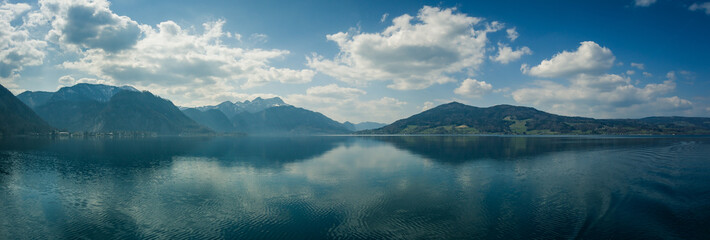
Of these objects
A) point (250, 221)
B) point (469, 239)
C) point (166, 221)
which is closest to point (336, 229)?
point (250, 221)

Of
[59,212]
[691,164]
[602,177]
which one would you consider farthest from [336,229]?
[691,164]

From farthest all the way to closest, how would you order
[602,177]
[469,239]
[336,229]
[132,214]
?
[602,177]
[132,214]
[336,229]
[469,239]

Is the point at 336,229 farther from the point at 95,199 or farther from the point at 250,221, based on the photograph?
the point at 95,199

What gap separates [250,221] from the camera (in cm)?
3050

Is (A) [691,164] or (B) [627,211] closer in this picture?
(B) [627,211]

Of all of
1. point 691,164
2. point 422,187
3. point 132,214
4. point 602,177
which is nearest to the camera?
point 132,214

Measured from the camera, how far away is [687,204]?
125 ft

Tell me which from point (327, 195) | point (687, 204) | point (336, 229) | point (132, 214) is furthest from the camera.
Result: point (327, 195)

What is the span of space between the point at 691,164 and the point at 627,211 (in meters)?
69.0

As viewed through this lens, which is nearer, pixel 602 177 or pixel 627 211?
pixel 627 211

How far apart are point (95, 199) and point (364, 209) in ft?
122

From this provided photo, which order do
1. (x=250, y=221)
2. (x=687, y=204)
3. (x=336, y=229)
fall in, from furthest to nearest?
(x=687, y=204) → (x=250, y=221) → (x=336, y=229)

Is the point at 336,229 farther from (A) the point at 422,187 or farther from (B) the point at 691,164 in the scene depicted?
(B) the point at 691,164

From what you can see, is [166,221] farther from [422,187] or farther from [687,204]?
[687,204]
